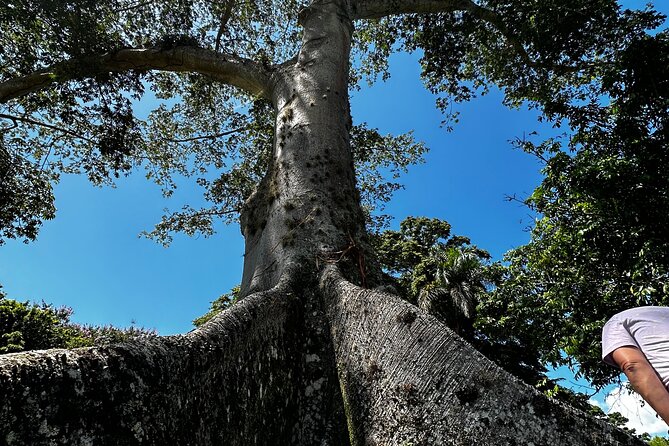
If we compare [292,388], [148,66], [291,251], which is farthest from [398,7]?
[292,388]

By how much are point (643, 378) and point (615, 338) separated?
0.63 ft

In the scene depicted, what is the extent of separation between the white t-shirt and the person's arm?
A: 0.07 ft

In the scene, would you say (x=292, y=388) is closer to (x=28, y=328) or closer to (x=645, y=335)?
(x=645, y=335)

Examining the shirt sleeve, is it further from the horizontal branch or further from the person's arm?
the horizontal branch

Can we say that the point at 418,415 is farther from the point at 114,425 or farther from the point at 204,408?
the point at 114,425

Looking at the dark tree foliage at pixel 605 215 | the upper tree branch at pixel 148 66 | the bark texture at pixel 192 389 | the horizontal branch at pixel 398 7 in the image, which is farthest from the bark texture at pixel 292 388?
the dark tree foliage at pixel 605 215

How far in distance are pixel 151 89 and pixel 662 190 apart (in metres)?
11.0

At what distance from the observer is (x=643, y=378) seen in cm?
156

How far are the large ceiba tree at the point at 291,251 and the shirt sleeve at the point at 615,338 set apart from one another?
0.62 m

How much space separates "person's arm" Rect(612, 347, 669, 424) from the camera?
148 cm

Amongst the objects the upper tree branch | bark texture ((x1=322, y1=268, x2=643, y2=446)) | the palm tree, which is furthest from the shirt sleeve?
the palm tree

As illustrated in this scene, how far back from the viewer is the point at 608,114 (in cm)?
866

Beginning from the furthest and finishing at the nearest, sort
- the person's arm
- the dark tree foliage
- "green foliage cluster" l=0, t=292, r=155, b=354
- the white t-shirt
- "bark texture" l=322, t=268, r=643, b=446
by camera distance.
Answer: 1. "green foliage cluster" l=0, t=292, r=155, b=354
2. the dark tree foliage
3. the white t-shirt
4. the person's arm
5. "bark texture" l=322, t=268, r=643, b=446

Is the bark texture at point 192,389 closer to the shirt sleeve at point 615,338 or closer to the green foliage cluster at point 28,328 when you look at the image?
the shirt sleeve at point 615,338
